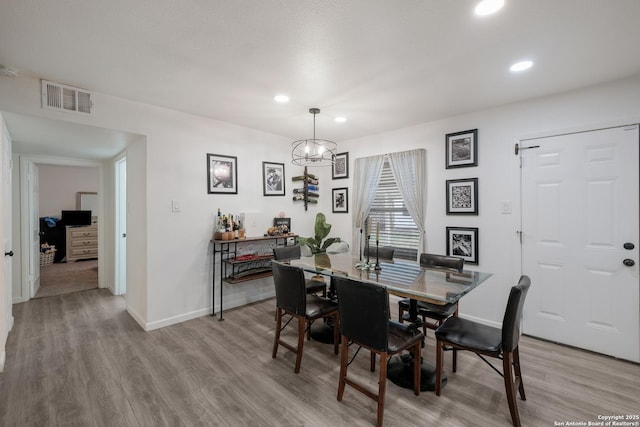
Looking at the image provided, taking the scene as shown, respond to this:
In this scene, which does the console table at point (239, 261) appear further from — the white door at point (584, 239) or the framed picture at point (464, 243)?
the white door at point (584, 239)

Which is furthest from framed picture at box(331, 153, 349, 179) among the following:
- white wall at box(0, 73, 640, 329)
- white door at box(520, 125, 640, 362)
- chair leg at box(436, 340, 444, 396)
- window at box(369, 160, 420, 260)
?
chair leg at box(436, 340, 444, 396)

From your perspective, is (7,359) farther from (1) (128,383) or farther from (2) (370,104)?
(2) (370,104)

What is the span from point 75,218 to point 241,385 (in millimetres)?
7709

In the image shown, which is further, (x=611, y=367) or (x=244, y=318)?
(x=244, y=318)

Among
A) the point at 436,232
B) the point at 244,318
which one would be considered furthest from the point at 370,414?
the point at 436,232

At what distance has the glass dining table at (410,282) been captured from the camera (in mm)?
1973

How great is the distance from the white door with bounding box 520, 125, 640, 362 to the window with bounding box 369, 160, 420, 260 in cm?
134

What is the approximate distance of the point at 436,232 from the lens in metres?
3.73

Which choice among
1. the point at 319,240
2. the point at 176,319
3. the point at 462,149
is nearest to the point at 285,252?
the point at 319,240

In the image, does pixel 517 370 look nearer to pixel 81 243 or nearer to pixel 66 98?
pixel 66 98

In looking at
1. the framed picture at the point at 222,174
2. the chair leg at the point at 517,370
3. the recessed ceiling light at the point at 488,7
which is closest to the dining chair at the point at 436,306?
the chair leg at the point at 517,370

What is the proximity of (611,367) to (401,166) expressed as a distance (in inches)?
112

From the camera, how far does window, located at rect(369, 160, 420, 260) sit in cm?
406

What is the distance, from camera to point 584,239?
2742 millimetres
